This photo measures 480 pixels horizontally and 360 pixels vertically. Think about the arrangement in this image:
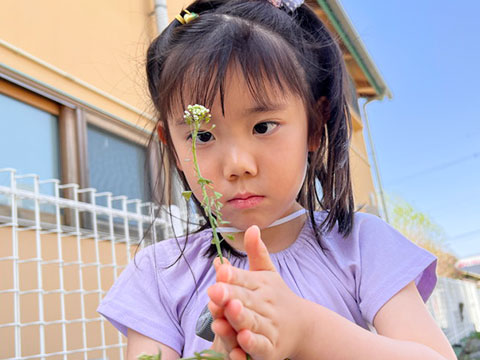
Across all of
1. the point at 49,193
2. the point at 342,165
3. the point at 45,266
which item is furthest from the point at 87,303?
the point at 342,165

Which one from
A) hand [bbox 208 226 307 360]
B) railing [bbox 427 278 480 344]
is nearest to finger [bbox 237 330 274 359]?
hand [bbox 208 226 307 360]

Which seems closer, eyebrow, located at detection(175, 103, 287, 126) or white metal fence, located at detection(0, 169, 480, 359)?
eyebrow, located at detection(175, 103, 287, 126)

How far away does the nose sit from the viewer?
94 centimetres

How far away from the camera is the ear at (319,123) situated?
4.01 feet

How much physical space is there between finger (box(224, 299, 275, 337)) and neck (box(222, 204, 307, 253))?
2.09 feet

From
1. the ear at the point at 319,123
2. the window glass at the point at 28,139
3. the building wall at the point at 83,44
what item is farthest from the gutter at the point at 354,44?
the ear at the point at 319,123

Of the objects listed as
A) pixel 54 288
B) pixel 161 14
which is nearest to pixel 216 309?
pixel 54 288

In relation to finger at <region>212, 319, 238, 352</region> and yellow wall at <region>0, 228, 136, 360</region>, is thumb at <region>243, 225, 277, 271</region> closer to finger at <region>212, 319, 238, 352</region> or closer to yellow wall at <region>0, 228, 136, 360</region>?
finger at <region>212, 319, 238, 352</region>

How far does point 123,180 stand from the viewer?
12.9ft

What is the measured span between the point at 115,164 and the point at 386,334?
316 cm

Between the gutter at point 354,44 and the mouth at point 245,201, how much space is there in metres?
4.29

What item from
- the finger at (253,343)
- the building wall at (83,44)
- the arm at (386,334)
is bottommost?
the arm at (386,334)

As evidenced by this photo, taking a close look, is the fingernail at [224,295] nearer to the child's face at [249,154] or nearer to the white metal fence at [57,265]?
the child's face at [249,154]

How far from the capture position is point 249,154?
957 millimetres
